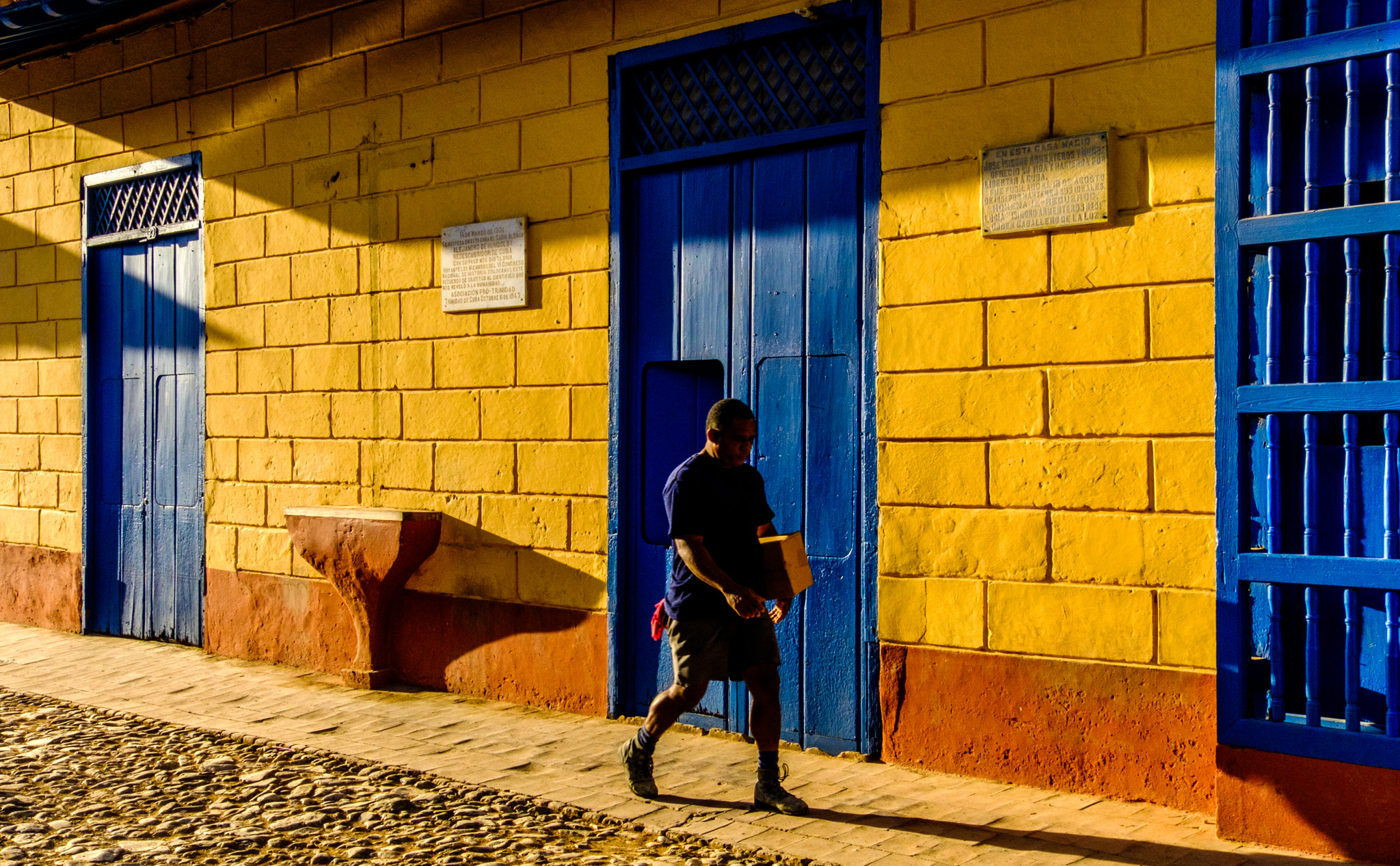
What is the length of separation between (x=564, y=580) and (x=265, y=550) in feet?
8.04

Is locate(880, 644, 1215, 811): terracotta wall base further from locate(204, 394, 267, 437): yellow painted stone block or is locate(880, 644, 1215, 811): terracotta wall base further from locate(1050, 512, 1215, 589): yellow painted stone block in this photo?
locate(204, 394, 267, 437): yellow painted stone block

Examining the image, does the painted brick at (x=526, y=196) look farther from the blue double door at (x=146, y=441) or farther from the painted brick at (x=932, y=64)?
the blue double door at (x=146, y=441)

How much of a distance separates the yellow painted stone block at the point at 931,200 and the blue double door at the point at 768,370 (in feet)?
0.61

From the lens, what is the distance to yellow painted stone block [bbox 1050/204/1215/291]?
4777 mm

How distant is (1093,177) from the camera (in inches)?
197

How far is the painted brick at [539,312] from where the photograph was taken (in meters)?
6.83

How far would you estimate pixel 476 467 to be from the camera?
283 inches

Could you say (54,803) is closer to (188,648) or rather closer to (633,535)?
(633,535)

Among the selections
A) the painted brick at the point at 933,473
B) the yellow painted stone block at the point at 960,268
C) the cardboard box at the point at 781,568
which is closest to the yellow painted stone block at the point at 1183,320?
the yellow painted stone block at the point at 960,268

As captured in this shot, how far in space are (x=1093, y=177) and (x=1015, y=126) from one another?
0.42 m

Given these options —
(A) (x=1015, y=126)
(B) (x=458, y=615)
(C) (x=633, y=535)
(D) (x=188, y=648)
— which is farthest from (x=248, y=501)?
(A) (x=1015, y=126)

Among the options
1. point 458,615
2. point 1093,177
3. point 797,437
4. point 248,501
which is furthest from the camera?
point 248,501

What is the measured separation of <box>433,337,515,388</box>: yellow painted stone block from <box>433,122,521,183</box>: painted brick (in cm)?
88

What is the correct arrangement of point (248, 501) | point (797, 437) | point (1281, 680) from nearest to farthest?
point (1281, 680)
point (797, 437)
point (248, 501)
